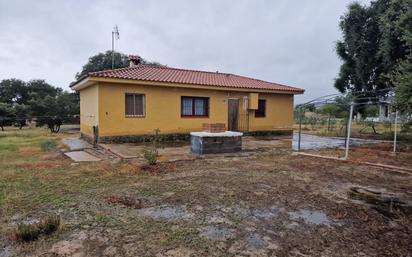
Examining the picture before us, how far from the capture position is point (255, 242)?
2.96 m

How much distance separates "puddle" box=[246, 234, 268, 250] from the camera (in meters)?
2.87

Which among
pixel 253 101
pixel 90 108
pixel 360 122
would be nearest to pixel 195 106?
pixel 253 101

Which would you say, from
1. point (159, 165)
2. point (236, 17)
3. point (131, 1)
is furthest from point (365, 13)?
point (159, 165)

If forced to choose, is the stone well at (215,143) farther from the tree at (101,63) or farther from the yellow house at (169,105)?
the tree at (101,63)

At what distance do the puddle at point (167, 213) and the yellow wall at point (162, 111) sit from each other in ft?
25.7

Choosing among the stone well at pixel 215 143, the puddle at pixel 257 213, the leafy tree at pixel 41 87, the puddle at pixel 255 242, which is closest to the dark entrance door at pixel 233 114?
the stone well at pixel 215 143

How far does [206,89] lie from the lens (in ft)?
43.4

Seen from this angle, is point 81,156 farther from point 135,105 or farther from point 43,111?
point 43,111

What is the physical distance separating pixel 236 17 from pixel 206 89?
219 inches

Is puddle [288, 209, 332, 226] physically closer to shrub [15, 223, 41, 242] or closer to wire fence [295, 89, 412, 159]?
shrub [15, 223, 41, 242]

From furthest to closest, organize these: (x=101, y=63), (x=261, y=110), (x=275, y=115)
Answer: (x=101, y=63) → (x=275, y=115) → (x=261, y=110)

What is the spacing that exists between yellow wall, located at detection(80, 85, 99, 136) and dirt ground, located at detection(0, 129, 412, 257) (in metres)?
4.65

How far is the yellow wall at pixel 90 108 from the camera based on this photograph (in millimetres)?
11328

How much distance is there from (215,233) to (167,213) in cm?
90
